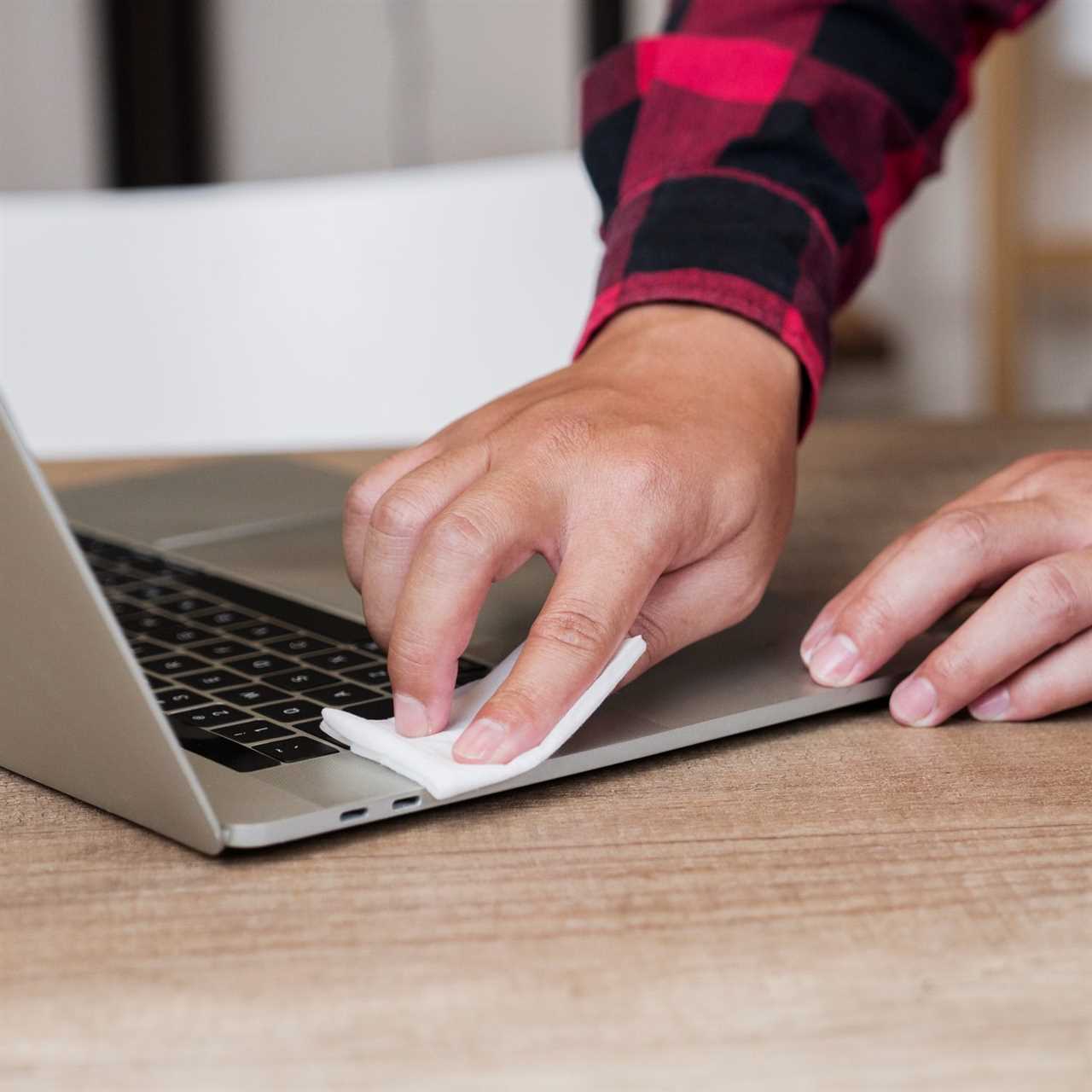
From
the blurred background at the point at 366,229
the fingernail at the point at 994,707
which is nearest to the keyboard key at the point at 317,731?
the fingernail at the point at 994,707

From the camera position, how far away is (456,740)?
0.45 m

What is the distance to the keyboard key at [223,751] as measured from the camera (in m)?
0.44

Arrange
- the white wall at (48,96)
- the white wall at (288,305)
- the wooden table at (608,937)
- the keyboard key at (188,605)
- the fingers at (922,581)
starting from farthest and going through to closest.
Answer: the white wall at (48,96), the white wall at (288,305), the keyboard key at (188,605), the fingers at (922,581), the wooden table at (608,937)

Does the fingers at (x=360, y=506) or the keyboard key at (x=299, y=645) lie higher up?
the fingers at (x=360, y=506)

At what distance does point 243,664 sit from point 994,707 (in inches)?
10.0

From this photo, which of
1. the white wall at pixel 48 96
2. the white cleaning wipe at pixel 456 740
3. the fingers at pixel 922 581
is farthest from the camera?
the white wall at pixel 48 96

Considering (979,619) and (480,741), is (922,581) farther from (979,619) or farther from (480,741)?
(480,741)

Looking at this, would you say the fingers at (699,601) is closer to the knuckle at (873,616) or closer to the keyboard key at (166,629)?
the knuckle at (873,616)

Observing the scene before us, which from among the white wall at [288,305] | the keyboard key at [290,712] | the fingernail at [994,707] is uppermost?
the keyboard key at [290,712]

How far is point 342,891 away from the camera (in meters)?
0.39

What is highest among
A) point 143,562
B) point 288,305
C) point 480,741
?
point 480,741

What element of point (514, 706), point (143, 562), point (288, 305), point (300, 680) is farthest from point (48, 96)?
point (514, 706)

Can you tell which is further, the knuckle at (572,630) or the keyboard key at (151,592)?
the keyboard key at (151,592)

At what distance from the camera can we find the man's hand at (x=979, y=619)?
1.68 ft
